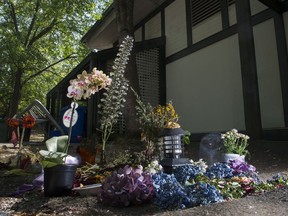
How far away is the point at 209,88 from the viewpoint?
9.02 m

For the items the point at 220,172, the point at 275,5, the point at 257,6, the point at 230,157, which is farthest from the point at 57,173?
the point at 257,6

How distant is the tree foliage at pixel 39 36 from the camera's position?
62.0ft

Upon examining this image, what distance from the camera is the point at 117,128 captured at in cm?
993

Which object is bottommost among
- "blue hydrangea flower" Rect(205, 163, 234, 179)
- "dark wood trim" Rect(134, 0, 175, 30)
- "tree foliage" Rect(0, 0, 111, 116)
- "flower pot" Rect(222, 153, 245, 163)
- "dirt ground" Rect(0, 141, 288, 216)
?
"dirt ground" Rect(0, 141, 288, 216)

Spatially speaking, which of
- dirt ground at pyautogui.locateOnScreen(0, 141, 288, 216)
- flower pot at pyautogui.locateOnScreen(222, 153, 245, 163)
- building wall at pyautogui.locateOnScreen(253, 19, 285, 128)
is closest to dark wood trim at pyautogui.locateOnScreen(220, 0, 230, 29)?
building wall at pyautogui.locateOnScreen(253, 19, 285, 128)

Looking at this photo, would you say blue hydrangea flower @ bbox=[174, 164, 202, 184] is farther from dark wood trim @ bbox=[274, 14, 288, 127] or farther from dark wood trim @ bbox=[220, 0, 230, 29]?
dark wood trim @ bbox=[220, 0, 230, 29]

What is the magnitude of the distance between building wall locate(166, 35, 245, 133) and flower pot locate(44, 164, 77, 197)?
5559mm

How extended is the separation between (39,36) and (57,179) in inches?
917

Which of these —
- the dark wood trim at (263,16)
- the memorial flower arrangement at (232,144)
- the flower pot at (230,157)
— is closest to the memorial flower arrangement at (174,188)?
the flower pot at (230,157)

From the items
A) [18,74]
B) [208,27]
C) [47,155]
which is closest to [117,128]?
[208,27]

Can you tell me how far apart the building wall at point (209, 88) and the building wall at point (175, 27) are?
57 cm

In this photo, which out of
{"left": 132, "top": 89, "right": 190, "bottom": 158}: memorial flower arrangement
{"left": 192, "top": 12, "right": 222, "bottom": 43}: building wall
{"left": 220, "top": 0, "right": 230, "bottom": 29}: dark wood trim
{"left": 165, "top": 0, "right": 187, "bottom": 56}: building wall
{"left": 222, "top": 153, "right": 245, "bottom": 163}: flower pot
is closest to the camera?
{"left": 132, "top": 89, "right": 190, "bottom": 158}: memorial flower arrangement

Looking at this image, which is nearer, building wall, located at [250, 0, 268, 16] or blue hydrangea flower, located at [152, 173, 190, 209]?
blue hydrangea flower, located at [152, 173, 190, 209]

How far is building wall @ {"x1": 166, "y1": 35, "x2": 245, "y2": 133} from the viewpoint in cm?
813
